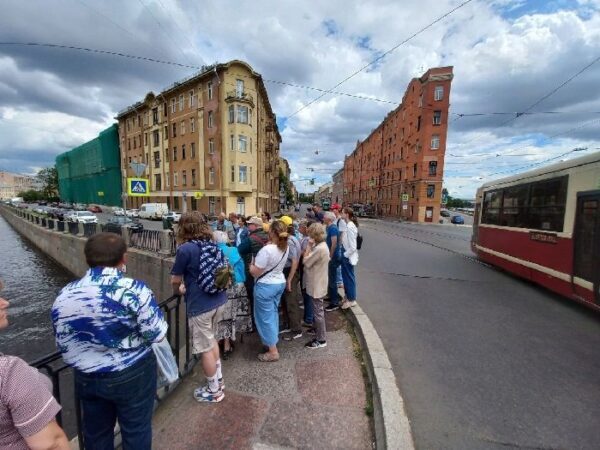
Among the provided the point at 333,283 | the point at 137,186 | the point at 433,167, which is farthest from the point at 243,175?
the point at 333,283

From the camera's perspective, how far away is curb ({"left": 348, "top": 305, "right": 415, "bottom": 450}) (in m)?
2.42

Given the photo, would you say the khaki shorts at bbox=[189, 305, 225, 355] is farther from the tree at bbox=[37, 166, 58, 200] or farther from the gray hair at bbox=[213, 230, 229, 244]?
the tree at bbox=[37, 166, 58, 200]

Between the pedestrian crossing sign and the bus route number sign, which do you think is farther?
the pedestrian crossing sign

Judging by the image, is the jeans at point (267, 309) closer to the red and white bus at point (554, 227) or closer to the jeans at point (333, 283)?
the jeans at point (333, 283)

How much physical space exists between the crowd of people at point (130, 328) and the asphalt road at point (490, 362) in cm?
150

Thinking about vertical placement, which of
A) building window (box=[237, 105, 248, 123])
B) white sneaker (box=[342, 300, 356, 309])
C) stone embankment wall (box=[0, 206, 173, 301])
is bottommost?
stone embankment wall (box=[0, 206, 173, 301])

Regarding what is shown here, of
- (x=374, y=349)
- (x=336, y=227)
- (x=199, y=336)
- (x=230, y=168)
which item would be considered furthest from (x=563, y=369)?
(x=230, y=168)

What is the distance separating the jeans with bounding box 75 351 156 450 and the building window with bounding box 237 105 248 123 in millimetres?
32342

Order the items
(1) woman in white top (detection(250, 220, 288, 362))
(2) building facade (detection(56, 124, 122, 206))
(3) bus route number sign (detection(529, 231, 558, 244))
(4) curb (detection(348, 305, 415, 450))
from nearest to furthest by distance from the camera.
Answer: (4) curb (detection(348, 305, 415, 450)) → (1) woman in white top (detection(250, 220, 288, 362)) → (3) bus route number sign (detection(529, 231, 558, 244)) → (2) building facade (detection(56, 124, 122, 206))

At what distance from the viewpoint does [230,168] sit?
31750mm

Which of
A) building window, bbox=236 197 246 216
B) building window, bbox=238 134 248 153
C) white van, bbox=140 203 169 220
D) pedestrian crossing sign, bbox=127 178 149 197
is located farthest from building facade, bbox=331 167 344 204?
pedestrian crossing sign, bbox=127 178 149 197

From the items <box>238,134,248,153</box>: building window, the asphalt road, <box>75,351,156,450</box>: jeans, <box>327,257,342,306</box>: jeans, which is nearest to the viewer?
<box>75,351,156,450</box>: jeans

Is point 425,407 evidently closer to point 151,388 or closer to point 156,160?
point 151,388

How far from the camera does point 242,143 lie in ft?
105
